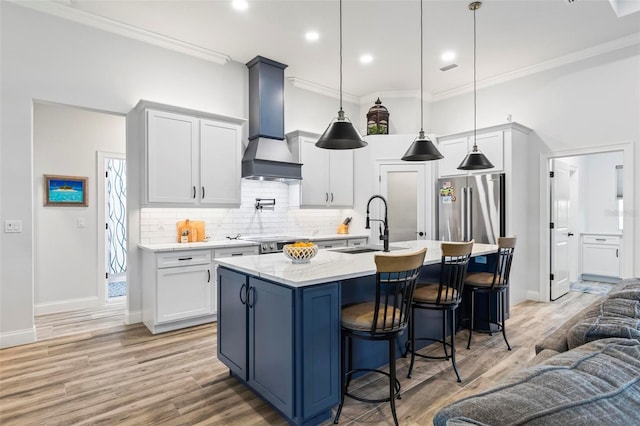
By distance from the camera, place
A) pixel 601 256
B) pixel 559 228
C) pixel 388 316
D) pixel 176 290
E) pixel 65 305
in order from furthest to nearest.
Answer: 1. pixel 601 256
2. pixel 559 228
3. pixel 65 305
4. pixel 176 290
5. pixel 388 316

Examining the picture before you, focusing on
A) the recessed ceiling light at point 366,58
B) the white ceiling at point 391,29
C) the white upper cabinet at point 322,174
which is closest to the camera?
the white ceiling at point 391,29

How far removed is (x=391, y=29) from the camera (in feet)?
13.8

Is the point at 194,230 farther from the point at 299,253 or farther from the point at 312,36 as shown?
the point at 312,36

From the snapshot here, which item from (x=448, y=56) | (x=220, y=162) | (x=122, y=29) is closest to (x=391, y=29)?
(x=448, y=56)

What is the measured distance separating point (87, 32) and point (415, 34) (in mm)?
3796

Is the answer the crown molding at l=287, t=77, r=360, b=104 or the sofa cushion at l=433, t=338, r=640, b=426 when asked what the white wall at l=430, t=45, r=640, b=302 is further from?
the sofa cushion at l=433, t=338, r=640, b=426

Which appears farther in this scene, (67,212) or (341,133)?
(67,212)

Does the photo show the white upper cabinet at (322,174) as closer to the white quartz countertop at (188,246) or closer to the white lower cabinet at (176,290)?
the white quartz countertop at (188,246)

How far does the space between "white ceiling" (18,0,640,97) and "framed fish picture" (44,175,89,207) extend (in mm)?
2117

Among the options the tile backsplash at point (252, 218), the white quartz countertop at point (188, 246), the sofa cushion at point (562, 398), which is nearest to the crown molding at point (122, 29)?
the tile backsplash at point (252, 218)

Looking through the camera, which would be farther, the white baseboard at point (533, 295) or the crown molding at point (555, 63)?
the white baseboard at point (533, 295)

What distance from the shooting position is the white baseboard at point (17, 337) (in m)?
3.40

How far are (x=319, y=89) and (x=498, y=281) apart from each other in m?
4.19

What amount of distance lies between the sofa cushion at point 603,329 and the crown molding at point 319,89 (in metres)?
5.31
